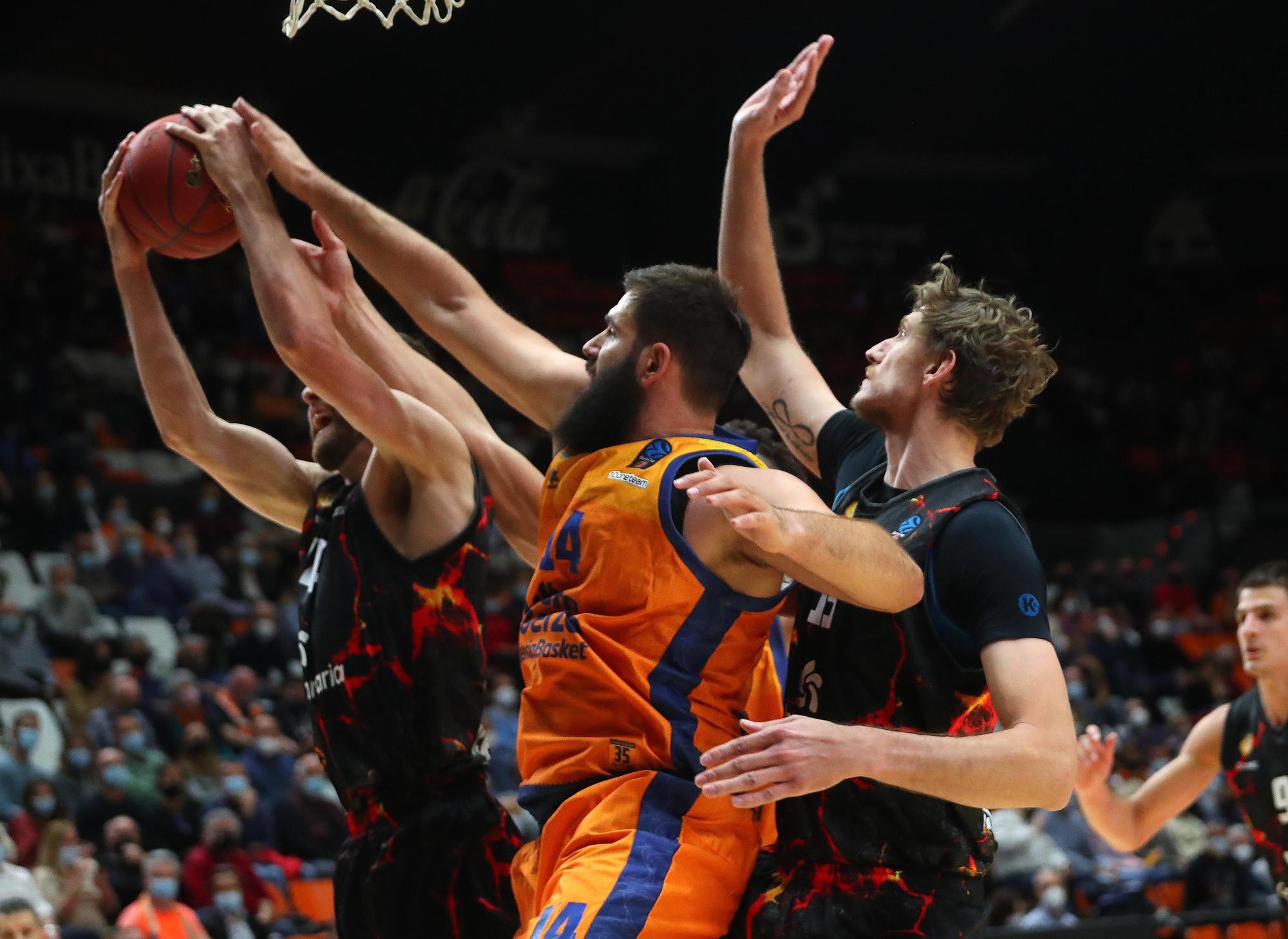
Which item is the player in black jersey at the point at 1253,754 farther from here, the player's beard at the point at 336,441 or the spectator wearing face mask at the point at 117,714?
the spectator wearing face mask at the point at 117,714

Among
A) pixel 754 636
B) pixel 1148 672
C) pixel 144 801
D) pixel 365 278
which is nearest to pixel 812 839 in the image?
pixel 754 636

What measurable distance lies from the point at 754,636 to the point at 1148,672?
1622 cm

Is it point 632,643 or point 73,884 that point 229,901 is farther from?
point 632,643

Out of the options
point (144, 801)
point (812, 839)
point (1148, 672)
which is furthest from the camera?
point (1148, 672)

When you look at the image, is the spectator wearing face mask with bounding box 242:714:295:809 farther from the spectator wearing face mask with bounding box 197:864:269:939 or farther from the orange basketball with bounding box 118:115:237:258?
the orange basketball with bounding box 118:115:237:258

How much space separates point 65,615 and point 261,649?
1.59m

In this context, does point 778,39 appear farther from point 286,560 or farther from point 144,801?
point 144,801

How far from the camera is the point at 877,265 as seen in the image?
27438 mm

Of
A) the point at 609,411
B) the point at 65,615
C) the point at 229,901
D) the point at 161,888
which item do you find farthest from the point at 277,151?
the point at 65,615

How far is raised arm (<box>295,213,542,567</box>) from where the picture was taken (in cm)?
421

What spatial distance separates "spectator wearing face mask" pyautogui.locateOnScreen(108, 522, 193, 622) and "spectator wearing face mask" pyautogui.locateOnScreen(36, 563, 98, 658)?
0.46 metres

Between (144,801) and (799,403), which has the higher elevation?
(799,403)

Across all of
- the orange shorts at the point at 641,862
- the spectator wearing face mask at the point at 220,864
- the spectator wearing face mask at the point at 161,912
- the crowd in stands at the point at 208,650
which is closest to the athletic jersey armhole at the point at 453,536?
the orange shorts at the point at 641,862

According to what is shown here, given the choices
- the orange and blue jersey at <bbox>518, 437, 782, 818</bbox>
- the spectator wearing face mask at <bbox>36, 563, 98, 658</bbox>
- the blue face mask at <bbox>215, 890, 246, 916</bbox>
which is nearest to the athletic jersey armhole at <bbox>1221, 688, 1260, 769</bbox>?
the orange and blue jersey at <bbox>518, 437, 782, 818</bbox>
